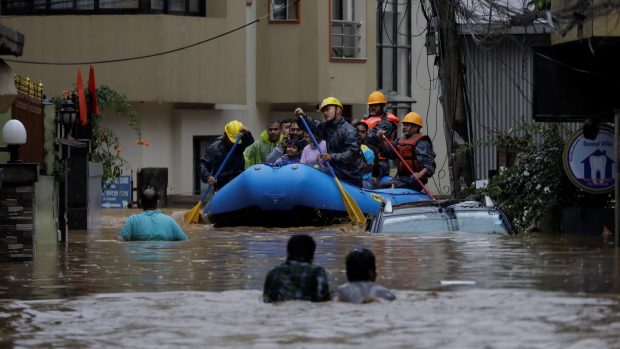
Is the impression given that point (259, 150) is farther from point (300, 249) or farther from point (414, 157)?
point (300, 249)

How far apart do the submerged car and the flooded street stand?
174 millimetres

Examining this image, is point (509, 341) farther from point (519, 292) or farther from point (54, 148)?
point (54, 148)

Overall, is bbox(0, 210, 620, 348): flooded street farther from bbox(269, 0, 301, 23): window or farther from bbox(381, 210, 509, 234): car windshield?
bbox(269, 0, 301, 23): window

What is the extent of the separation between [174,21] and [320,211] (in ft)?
41.2

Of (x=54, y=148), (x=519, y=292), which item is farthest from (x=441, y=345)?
(x=54, y=148)

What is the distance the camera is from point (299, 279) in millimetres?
13523

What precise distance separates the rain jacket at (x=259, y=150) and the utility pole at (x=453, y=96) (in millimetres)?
2860

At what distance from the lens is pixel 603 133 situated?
21.4m

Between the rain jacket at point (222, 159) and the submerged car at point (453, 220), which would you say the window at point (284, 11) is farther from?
the submerged car at point (453, 220)

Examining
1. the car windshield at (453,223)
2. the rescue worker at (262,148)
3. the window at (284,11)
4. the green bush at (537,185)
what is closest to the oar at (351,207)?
the green bush at (537,185)

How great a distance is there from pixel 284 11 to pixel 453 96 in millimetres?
13026

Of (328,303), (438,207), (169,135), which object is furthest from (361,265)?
(169,135)

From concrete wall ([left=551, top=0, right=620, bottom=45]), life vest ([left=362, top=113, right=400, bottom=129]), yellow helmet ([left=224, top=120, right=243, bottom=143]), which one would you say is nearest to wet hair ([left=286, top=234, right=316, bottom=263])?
concrete wall ([left=551, top=0, right=620, bottom=45])

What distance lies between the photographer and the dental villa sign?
21406 mm
